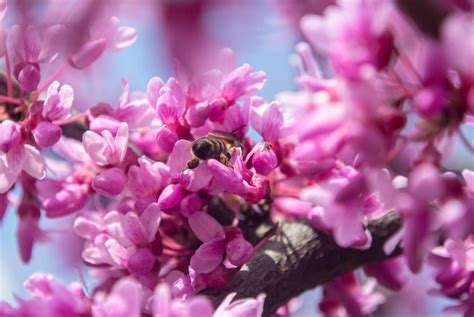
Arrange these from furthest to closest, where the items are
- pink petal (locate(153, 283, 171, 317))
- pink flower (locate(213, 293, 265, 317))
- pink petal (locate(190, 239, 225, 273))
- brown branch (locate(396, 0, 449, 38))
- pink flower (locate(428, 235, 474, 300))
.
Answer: pink flower (locate(428, 235, 474, 300)), pink petal (locate(190, 239, 225, 273)), pink flower (locate(213, 293, 265, 317)), pink petal (locate(153, 283, 171, 317)), brown branch (locate(396, 0, 449, 38))

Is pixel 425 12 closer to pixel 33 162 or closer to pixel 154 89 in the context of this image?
pixel 154 89

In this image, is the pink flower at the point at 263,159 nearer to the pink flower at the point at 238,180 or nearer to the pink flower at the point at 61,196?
the pink flower at the point at 238,180

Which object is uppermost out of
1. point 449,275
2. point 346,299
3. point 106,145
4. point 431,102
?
point 431,102

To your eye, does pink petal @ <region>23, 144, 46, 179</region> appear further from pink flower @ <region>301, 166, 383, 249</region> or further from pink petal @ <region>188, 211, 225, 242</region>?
pink flower @ <region>301, 166, 383, 249</region>

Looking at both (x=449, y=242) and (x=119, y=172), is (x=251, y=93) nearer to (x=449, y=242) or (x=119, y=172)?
(x=119, y=172)

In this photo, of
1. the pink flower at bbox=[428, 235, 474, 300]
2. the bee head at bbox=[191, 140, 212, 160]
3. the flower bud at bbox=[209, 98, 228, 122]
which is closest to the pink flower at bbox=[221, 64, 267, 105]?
the flower bud at bbox=[209, 98, 228, 122]

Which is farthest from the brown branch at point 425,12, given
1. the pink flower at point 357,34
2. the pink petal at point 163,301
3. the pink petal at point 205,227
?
the pink petal at point 205,227

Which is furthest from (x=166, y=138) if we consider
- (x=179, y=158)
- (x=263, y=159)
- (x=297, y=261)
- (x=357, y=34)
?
(x=357, y=34)
